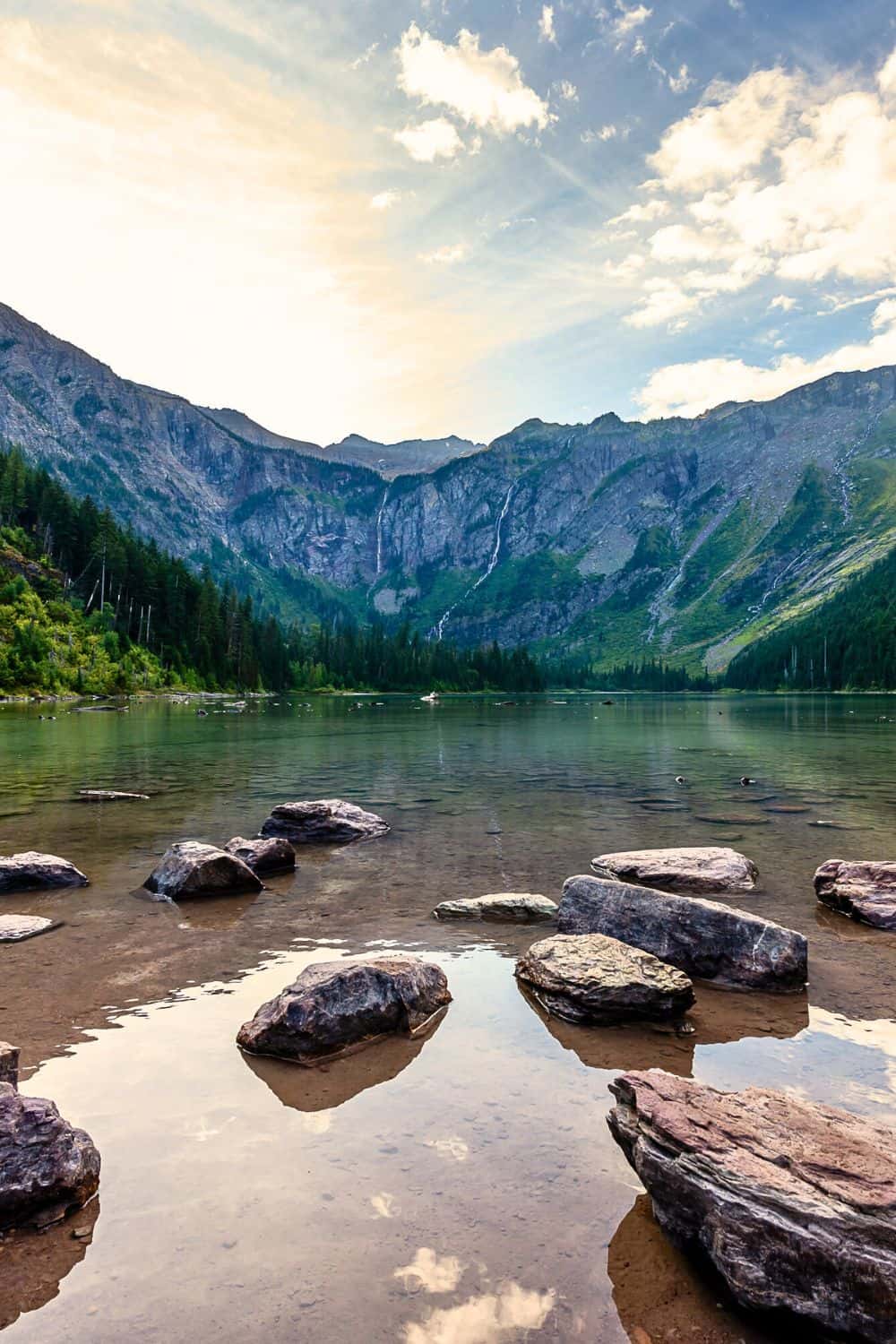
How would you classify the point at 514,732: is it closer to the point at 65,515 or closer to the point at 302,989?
the point at 302,989

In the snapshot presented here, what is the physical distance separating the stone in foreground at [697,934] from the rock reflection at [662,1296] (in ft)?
22.5

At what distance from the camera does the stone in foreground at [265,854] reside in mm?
20094

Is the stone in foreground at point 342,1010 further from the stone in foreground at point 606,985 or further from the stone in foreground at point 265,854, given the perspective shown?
the stone in foreground at point 265,854

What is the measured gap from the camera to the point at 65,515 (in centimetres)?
16150

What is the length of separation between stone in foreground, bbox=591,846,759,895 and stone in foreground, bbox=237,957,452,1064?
8.83 m

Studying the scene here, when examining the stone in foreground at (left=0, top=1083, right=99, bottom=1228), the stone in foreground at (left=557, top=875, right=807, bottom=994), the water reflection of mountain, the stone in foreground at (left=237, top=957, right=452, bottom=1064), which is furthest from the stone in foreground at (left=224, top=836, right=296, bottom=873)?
the stone in foreground at (left=0, top=1083, right=99, bottom=1228)

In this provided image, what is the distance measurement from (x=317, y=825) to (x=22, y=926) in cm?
1081

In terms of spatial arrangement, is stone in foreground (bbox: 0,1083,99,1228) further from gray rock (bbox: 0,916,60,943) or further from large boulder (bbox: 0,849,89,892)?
large boulder (bbox: 0,849,89,892)

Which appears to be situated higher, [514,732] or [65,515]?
[65,515]

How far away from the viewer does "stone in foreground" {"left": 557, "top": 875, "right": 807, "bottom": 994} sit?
12.5 meters

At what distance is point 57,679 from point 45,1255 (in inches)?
5381

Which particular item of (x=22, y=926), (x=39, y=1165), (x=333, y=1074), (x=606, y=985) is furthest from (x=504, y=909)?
(x=39, y=1165)

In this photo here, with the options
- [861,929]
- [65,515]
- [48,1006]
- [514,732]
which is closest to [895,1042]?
[861,929]

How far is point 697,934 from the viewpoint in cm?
1316
